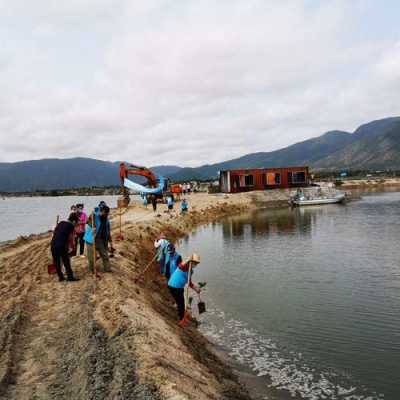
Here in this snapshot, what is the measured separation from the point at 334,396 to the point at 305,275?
11.0m

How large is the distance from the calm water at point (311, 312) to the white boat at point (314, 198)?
33.7 meters

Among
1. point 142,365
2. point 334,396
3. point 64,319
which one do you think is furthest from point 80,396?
point 334,396

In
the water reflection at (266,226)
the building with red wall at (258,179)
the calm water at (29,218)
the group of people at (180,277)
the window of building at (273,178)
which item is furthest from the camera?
the window of building at (273,178)

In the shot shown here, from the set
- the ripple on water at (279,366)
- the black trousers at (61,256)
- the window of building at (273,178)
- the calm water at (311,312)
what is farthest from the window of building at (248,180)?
the black trousers at (61,256)

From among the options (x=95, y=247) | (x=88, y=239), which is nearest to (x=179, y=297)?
(x=95, y=247)

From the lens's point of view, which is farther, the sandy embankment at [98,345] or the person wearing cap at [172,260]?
the person wearing cap at [172,260]

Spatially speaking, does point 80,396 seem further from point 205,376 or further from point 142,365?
point 205,376

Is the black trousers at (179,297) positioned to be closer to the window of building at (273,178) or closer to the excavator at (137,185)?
the excavator at (137,185)

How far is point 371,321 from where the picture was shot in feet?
44.7

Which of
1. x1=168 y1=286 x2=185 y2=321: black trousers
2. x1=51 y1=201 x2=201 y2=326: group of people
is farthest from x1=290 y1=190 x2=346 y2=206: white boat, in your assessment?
x1=168 y1=286 x2=185 y2=321: black trousers

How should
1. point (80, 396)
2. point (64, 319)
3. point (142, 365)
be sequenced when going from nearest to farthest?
point (80, 396), point (142, 365), point (64, 319)

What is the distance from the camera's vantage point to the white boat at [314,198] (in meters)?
64.2

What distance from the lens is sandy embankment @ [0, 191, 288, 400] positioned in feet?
22.9

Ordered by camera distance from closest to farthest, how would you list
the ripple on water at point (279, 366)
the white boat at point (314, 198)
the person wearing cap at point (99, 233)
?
the ripple on water at point (279, 366), the person wearing cap at point (99, 233), the white boat at point (314, 198)
